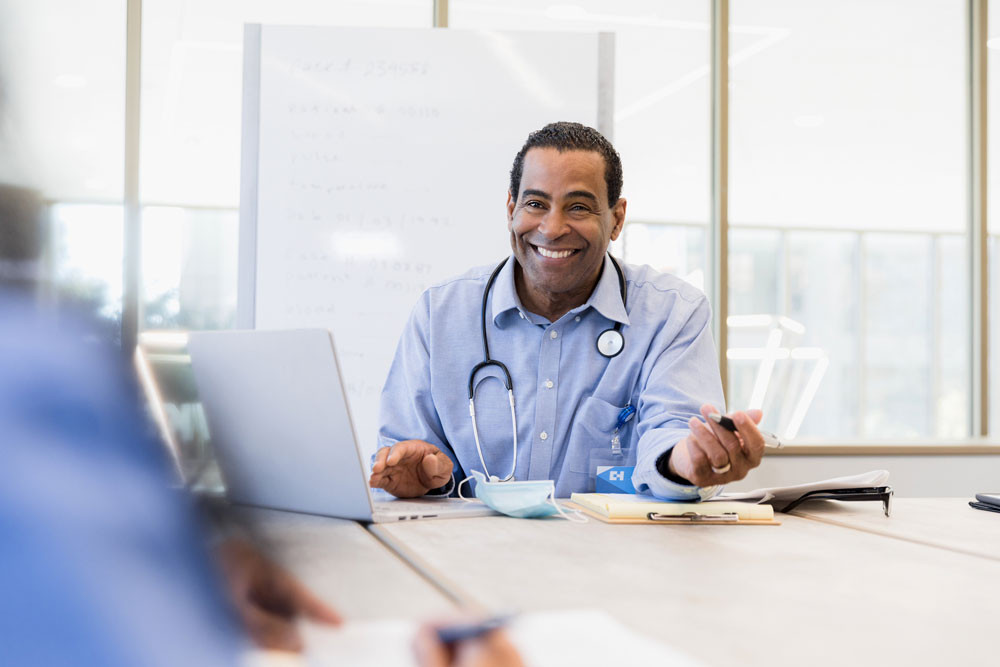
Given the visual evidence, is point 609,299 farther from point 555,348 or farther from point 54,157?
point 54,157

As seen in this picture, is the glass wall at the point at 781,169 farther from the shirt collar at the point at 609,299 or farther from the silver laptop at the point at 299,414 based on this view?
the silver laptop at the point at 299,414

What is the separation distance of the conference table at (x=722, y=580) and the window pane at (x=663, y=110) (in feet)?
7.14

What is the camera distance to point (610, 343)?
159 cm

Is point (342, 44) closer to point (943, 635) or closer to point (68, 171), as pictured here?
point (943, 635)

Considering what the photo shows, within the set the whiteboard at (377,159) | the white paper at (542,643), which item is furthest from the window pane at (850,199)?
the white paper at (542,643)

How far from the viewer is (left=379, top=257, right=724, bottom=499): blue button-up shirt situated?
157 centimetres

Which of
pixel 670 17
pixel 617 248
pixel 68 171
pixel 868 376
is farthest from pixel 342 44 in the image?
pixel 868 376

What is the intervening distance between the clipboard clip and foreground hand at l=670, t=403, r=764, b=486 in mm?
44

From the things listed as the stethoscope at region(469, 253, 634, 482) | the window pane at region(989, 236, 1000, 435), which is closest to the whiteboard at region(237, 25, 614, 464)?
the stethoscope at region(469, 253, 634, 482)

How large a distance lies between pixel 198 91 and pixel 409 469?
2.06 metres

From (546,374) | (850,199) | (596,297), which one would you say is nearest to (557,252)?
(596,297)

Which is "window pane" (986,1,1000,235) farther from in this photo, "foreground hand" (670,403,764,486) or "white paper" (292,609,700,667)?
"white paper" (292,609,700,667)

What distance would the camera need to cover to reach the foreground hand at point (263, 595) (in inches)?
7.6

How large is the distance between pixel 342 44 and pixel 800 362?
7.84 ft
